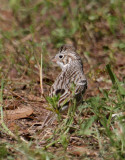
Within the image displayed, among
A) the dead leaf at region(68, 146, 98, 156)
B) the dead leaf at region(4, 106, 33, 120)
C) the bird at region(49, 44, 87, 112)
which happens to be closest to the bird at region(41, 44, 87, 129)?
the bird at region(49, 44, 87, 112)

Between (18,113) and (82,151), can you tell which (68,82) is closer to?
(18,113)

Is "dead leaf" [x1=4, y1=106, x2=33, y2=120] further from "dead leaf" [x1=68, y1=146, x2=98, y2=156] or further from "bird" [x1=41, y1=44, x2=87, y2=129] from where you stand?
"dead leaf" [x1=68, y1=146, x2=98, y2=156]

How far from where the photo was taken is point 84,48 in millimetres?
7617

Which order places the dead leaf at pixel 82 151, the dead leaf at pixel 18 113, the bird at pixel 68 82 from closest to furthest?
the dead leaf at pixel 82 151 → the bird at pixel 68 82 → the dead leaf at pixel 18 113

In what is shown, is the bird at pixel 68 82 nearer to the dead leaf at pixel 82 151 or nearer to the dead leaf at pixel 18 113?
the dead leaf at pixel 18 113

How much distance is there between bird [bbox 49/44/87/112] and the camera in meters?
4.51

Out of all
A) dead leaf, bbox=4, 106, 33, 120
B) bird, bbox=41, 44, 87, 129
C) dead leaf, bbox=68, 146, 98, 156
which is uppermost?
bird, bbox=41, 44, 87, 129

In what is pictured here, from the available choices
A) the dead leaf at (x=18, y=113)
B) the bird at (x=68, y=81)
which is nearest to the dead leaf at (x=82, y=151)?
the bird at (x=68, y=81)

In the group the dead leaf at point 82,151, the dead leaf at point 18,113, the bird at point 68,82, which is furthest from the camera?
the dead leaf at point 18,113

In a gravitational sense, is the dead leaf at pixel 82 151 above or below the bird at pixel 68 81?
below

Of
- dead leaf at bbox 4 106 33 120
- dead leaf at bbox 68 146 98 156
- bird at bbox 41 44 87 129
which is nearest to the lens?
dead leaf at bbox 68 146 98 156

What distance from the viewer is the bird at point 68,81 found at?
4.51 m

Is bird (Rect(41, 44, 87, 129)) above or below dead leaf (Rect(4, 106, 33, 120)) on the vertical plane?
above

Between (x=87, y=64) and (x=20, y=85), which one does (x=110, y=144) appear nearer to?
(x=20, y=85)
